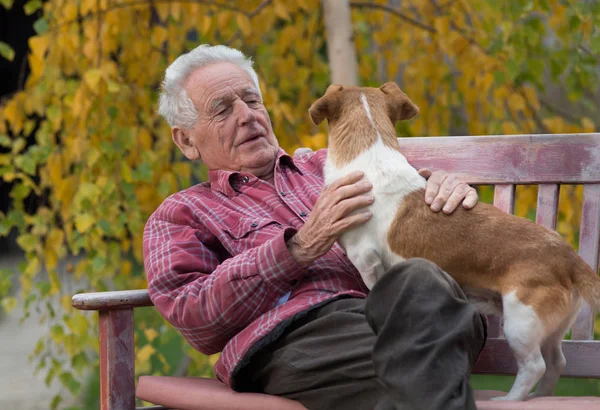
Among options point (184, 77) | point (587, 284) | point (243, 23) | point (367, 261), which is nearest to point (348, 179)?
point (367, 261)

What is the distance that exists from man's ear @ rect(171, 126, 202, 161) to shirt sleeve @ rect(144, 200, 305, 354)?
0.36 m

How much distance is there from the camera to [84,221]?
10.2 feet

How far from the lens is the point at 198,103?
247 centimetres

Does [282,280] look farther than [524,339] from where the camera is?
Yes

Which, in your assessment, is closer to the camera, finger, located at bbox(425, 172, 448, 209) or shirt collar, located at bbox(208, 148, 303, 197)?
finger, located at bbox(425, 172, 448, 209)

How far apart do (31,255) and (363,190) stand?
73.2 inches

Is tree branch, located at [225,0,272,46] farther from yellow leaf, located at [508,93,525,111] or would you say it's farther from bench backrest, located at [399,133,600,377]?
bench backrest, located at [399,133,600,377]

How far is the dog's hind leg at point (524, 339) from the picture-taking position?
1.88 metres

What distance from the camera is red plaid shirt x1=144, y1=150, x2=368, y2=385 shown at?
2025 millimetres

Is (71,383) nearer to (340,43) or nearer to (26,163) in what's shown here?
(26,163)

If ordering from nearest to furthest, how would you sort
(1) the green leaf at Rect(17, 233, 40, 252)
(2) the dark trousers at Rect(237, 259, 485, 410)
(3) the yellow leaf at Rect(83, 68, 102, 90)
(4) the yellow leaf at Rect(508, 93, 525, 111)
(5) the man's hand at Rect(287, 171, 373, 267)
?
(2) the dark trousers at Rect(237, 259, 485, 410), (5) the man's hand at Rect(287, 171, 373, 267), (3) the yellow leaf at Rect(83, 68, 102, 90), (1) the green leaf at Rect(17, 233, 40, 252), (4) the yellow leaf at Rect(508, 93, 525, 111)

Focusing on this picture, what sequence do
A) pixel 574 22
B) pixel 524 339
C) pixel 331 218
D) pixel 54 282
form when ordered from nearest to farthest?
1. pixel 524 339
2. pixel 331 218
3. pixel 574 22
4. pixel 54 282

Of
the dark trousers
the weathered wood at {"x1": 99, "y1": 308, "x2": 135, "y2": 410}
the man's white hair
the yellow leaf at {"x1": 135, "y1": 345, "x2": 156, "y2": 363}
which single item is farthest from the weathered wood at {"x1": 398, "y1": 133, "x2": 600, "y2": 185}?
the yellow leaf at {"x1": 135, "y1": 345, "x2": 156, "y2": 363}

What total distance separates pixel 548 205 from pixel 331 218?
71 centimetres
